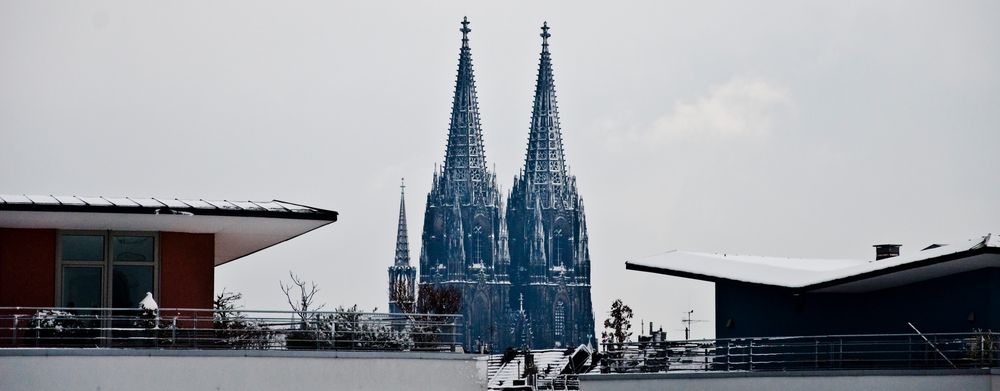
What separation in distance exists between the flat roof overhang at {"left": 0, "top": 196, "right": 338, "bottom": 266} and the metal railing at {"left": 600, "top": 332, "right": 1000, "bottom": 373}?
23.3ft

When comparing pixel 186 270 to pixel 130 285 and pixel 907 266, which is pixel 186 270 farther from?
pixel 907 266

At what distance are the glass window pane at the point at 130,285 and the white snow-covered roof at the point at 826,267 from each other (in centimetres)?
1099

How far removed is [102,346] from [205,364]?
168 centimetres

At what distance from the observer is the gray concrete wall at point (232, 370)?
2617cm

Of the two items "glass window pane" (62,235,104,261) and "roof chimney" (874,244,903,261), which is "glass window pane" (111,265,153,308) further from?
"roof chimney" (874,244,903,261)

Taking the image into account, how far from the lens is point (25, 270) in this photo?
2931cm

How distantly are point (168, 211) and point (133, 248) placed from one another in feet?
5.95

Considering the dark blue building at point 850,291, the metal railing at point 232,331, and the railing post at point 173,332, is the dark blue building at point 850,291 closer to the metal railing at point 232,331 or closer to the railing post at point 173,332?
the metal railing at point 232,331

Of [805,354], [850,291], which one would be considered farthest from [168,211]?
[850,291]

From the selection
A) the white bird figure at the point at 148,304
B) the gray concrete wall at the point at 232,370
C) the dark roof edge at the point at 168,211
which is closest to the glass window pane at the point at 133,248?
the dark roof edge at the point at 168,211

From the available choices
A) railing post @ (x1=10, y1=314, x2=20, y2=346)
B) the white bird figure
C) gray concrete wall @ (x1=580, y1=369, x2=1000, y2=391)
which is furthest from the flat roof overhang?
gray concrete wall @ (x1=580, y1=369, x2=1000, y2=391)

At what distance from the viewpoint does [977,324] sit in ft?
108

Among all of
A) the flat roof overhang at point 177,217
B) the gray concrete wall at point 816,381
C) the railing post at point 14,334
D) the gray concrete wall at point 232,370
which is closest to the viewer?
the gray concrete wall at point 232,370

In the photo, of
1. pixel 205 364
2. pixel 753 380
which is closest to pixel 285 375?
pixel 205 364
